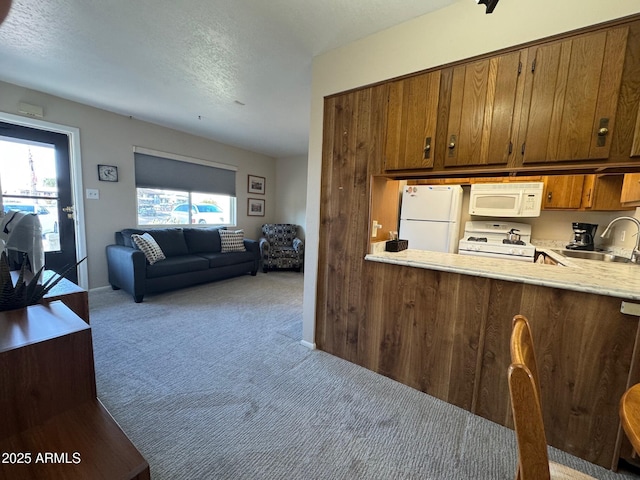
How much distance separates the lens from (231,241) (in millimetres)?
4570

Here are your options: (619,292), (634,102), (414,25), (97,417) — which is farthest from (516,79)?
(97,417)

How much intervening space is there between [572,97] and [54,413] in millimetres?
2580

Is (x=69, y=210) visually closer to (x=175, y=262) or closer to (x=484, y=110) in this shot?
(x=175, y=262)

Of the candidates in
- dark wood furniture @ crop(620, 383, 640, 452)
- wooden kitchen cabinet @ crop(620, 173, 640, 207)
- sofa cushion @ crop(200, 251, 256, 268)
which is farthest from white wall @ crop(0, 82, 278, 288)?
wooden kitchen cabinet @ crop(620, 173, 640, 207)

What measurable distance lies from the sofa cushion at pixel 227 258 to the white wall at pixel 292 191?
57.8 inches

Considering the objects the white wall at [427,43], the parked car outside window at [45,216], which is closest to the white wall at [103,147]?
the parked car outside window at [45,216]

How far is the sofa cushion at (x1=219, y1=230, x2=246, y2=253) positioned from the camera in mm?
4531

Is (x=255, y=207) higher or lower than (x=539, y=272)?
higher

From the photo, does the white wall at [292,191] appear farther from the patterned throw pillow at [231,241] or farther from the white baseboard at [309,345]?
the white baseboard at [309,345]

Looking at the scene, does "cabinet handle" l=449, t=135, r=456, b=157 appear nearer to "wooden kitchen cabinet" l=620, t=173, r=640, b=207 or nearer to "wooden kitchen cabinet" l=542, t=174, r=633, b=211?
"wooden kitchen cabinet" l=620, t=173, r=640, b=207

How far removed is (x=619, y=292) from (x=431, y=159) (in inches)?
44.3

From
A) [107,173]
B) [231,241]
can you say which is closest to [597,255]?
[231,241]

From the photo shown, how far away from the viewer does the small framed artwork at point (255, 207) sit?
220 inches

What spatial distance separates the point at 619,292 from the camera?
4.00ft
